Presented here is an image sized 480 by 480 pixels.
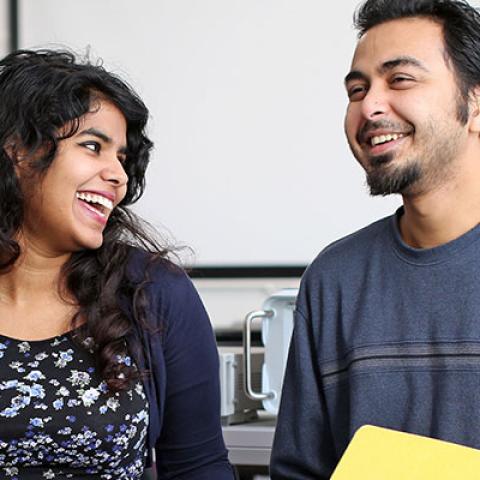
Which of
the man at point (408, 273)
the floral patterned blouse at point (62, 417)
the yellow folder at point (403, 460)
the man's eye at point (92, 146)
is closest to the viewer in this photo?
the yellow folder at point (403, 460)

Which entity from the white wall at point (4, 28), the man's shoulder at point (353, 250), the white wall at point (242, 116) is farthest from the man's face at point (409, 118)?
the white wall at point (4, 28)

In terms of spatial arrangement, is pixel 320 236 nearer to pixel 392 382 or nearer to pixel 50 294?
pixel 50 294

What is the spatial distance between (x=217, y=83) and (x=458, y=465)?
90.4 inches

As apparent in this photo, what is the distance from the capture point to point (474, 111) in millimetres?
1482

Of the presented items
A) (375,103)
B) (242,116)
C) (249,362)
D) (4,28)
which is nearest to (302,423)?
(375,103)

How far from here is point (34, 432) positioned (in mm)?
1646

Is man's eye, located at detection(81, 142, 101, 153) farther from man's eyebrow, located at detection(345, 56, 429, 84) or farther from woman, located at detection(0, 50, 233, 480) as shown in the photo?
man's eyebrow, located at detection(345, 56, 429, 84)

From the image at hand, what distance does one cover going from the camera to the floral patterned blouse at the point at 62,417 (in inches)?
64.9

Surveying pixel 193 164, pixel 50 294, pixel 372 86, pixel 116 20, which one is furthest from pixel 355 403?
pixel 116 20

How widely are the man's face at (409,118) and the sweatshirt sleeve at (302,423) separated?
10.7 inches

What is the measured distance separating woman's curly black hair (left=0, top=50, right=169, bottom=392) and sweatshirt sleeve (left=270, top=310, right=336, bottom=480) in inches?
11.9

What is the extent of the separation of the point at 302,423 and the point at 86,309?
1.51 feet

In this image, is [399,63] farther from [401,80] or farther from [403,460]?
[403,460]

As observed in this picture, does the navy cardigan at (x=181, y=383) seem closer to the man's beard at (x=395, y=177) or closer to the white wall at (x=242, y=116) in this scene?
the man's beard at (x=395, y=177)
